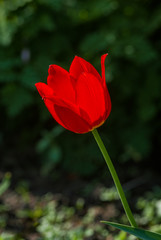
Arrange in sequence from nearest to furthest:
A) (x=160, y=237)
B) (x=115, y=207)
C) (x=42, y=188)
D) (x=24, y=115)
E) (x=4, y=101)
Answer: (x=160, y=237) < (x=115, y=207) < (x=42, y=188) < (x=4, y=101) < (x=24, y=115)

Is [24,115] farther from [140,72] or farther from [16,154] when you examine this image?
[140,72]

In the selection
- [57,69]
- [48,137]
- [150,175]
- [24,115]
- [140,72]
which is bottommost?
[57,69]

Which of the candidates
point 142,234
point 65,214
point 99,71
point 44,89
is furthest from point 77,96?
point 99,71

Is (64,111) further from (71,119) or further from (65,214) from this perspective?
(65,214)

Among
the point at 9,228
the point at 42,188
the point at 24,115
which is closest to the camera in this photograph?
the point at 9,228

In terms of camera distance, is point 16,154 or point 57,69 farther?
point 16,154

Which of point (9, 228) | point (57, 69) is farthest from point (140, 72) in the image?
point (57, 69)

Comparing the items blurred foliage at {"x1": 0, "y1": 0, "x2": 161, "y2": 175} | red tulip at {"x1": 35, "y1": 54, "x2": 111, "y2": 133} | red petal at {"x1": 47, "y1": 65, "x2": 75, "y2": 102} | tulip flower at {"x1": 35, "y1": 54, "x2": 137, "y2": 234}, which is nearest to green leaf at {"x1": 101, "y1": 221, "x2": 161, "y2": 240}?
tulip flower at {"x1": 35, "y1": 54, "x2": 137, "y2": 234}
